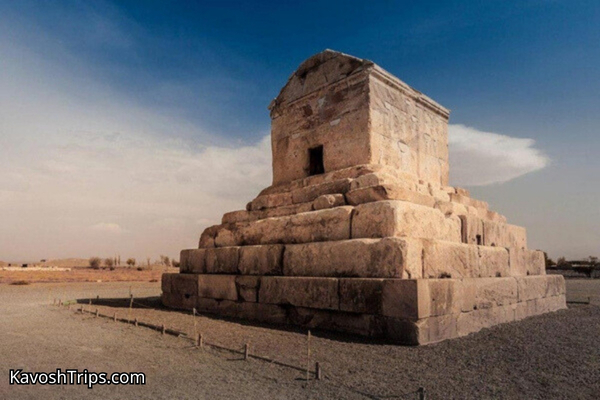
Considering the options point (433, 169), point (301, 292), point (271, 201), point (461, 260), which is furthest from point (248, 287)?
point (433, 169)

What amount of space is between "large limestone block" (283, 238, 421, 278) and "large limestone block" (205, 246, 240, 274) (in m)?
1.45

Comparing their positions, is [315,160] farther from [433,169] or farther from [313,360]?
[313,360]

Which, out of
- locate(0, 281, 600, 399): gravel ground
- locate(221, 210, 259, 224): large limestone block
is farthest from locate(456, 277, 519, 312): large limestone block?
locate(221, 210, 259, 224): large limestone block

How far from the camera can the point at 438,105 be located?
366 inches

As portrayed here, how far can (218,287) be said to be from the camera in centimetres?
761

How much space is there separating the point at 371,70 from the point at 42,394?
22.6 feet

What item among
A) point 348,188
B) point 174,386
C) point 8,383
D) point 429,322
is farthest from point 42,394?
point 348,188

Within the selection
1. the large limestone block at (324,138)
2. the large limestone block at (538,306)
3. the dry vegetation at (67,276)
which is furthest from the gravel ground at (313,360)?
the dry vegetation at (67,276)

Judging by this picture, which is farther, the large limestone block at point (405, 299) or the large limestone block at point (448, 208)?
the large limestone block at point (448, 208)

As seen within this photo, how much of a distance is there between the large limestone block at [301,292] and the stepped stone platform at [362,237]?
0.07ft

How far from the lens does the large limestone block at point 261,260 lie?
6719mm

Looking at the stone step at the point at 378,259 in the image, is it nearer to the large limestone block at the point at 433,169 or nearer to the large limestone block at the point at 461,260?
the large limestone block at the point at 461,260

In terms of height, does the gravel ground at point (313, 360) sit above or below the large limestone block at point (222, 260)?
below

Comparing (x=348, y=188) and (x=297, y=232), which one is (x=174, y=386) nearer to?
(x=297, y=232)
